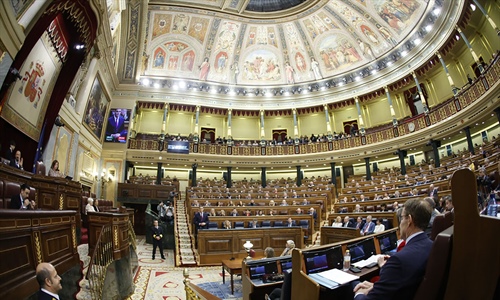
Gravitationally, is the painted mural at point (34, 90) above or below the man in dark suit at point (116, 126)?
below

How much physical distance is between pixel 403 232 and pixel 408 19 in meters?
17.8

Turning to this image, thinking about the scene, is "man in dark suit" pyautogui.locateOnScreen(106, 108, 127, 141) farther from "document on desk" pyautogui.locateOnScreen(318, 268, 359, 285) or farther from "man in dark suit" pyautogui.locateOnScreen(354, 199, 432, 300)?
"man in dark suit" pyautogui.locateOnScreen(354, 199, 432, 300)

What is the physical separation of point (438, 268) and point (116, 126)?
1760 centimetres

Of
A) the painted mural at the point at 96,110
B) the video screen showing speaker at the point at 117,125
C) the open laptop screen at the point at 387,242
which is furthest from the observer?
the video screen showing speaker at the point at 117,125

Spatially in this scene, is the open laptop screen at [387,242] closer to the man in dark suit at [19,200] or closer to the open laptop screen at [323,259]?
the open laptop screen at [323,259]

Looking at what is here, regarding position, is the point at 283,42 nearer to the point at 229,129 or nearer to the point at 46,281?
the point at 229,129

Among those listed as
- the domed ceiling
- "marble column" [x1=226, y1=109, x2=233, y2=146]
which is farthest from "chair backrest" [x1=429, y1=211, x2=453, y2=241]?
"marble column" [x1=226, y1=109, x2=233, y2=146]

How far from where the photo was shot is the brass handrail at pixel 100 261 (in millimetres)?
3828

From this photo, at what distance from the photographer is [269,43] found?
2066 cm

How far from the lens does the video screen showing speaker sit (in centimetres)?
1566

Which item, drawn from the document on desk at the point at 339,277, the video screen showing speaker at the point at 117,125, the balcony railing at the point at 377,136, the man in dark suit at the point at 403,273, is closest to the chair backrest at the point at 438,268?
the man in dark suit at the point at 403,273

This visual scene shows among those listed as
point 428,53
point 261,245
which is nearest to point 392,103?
point 428,53

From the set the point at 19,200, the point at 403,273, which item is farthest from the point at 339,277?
the point at 19,200

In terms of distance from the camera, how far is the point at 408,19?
1505cm
